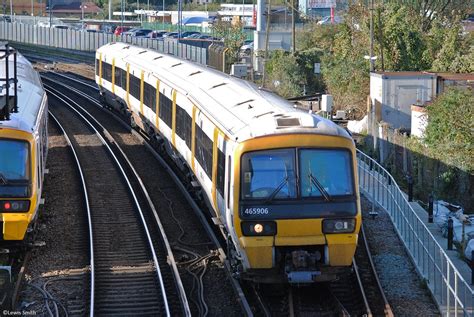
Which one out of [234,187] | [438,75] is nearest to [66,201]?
[234,187]

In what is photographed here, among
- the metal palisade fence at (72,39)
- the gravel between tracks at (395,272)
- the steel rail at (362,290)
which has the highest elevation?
the metal palisade fence at (72,39)

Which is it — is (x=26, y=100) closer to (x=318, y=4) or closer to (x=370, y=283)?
(x=370, y=283)

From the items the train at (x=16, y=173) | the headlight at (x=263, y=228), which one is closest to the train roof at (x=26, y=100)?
the train at (x=16, y=173)

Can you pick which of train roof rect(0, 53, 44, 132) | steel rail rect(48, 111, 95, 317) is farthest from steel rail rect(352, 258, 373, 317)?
train roof rect(0, 53, 44, 132)

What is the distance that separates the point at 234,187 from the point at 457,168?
1141 centimetres

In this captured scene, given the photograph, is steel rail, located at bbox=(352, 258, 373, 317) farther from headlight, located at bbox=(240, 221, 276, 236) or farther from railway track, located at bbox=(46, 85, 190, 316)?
railway track, located at bbox=(46, 85, 190, 316)

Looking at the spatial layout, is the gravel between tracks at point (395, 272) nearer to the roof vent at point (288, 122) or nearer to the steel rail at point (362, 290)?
the steel rail at point (362, 290)

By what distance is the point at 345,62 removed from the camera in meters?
39.7

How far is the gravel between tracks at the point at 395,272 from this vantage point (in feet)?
41.6

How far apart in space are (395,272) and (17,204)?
19.5 feet

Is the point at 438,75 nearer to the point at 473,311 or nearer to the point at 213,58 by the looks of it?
the point at 213,58

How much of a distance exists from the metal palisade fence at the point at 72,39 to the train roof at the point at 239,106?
2943cm

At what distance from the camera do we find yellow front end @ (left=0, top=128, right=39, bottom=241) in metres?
14.1

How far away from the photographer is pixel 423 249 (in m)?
14.3
